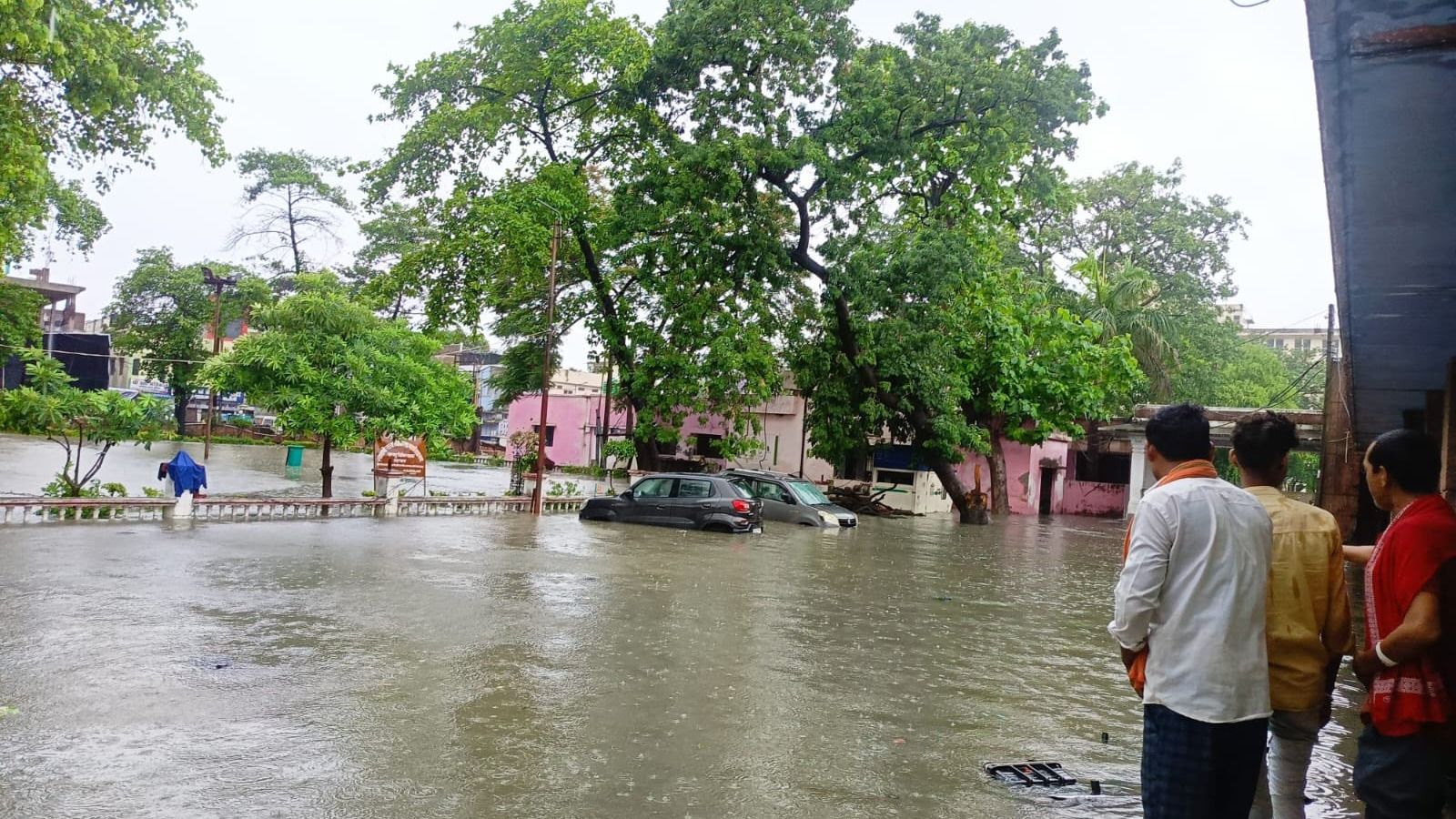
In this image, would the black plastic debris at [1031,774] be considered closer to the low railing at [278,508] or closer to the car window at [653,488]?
the low railing at [278,508]

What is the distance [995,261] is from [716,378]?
9.93m

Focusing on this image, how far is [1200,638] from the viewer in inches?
130

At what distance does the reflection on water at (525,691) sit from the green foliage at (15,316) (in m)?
26.0

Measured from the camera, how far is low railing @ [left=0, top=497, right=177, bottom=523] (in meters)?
15.2

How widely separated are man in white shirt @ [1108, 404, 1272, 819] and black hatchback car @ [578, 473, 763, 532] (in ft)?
55.5

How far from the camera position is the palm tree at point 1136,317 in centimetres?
3612

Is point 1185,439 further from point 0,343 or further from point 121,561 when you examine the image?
point 0,343

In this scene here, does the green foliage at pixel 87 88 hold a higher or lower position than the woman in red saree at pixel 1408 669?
higher

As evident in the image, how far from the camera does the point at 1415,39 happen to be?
3.17 meters

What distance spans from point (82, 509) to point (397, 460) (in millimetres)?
5910

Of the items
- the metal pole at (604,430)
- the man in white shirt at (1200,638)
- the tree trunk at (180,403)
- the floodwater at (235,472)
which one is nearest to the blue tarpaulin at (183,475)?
the floodwater at (235,472)

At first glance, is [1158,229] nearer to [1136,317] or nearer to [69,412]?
[1136,317]

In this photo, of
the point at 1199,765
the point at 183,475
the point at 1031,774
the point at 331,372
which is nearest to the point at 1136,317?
the point at 331,372

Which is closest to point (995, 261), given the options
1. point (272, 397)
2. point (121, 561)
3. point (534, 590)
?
point (272, 397)
